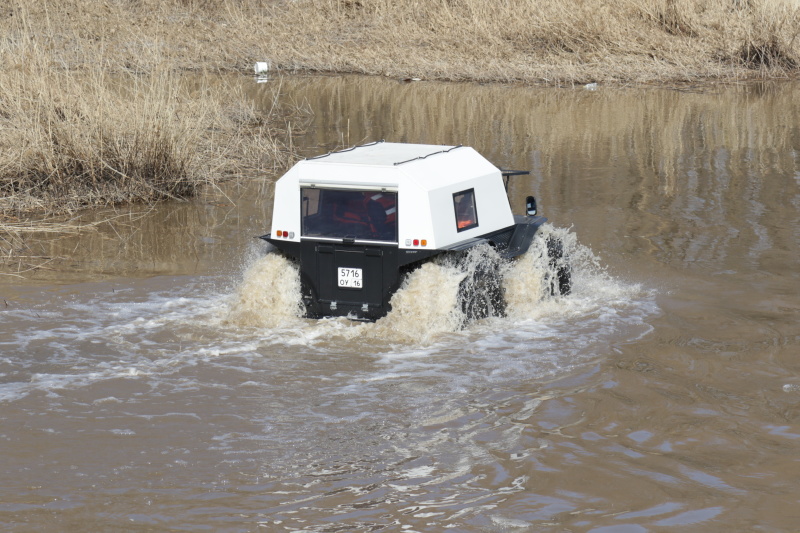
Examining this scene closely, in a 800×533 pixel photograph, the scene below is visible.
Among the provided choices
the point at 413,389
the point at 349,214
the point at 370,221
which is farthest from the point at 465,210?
the point at 413,389

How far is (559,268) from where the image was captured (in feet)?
34.2

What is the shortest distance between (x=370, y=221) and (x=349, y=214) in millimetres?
202

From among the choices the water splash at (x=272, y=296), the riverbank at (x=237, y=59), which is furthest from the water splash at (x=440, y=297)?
the riverbank at (x=237, y=59)

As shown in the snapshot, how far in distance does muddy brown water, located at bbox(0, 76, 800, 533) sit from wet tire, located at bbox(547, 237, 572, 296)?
13 centimetres

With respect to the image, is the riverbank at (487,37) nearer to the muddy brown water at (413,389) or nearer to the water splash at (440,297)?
the muddy brown water at (413,389)

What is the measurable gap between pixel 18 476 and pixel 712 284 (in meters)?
6.90

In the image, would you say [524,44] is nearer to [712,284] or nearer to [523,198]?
[523,198]

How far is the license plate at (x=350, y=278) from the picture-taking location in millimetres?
9328

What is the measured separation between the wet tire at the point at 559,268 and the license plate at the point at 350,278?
76.4 inches

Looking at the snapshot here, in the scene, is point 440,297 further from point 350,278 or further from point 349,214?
point 349,214

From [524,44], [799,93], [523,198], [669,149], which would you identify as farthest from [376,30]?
[523,198]

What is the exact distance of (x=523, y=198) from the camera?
49.0 feet

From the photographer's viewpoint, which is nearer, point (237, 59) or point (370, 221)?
point (370, 221)

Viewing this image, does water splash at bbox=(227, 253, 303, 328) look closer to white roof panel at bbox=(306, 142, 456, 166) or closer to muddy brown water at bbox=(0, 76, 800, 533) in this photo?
muddy brown water at bbox=(0, 76, 800, 533)
